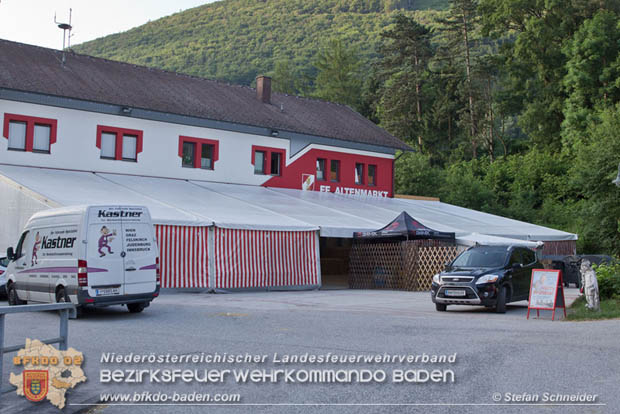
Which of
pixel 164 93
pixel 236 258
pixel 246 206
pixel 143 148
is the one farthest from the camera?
pixel 164 93

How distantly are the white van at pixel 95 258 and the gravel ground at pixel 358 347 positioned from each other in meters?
0.50

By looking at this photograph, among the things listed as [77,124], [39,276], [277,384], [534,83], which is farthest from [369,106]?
[277,384]

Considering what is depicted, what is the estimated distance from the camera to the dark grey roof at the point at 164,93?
26.5m

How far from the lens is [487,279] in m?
15.1

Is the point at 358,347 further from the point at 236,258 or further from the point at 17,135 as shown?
the point at 17,135

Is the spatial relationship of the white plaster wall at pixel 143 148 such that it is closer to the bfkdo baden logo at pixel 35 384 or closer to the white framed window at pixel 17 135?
the white framed window at pixel 17 135

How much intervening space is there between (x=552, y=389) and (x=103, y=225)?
31.0 ft

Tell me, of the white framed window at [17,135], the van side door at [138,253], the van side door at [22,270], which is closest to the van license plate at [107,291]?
the van side door at [138,253]

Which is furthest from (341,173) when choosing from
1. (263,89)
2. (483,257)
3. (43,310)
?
(43,310)

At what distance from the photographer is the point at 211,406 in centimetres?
610

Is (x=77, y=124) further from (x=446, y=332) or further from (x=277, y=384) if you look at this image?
(x=277, y=384)

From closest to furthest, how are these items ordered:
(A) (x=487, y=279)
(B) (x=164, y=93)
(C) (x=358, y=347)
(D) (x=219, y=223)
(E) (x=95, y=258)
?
(C) (x=358, y=347) → (E) (x=95, y=258) → (A) (x=487, y=279) → (D) (x=219, y=223) → (B) (x=164, y=93)

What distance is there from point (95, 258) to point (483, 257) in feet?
28.8

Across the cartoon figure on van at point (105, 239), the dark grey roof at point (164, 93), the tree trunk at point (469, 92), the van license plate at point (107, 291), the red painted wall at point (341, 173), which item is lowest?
the van license plate at point (107, 291)
